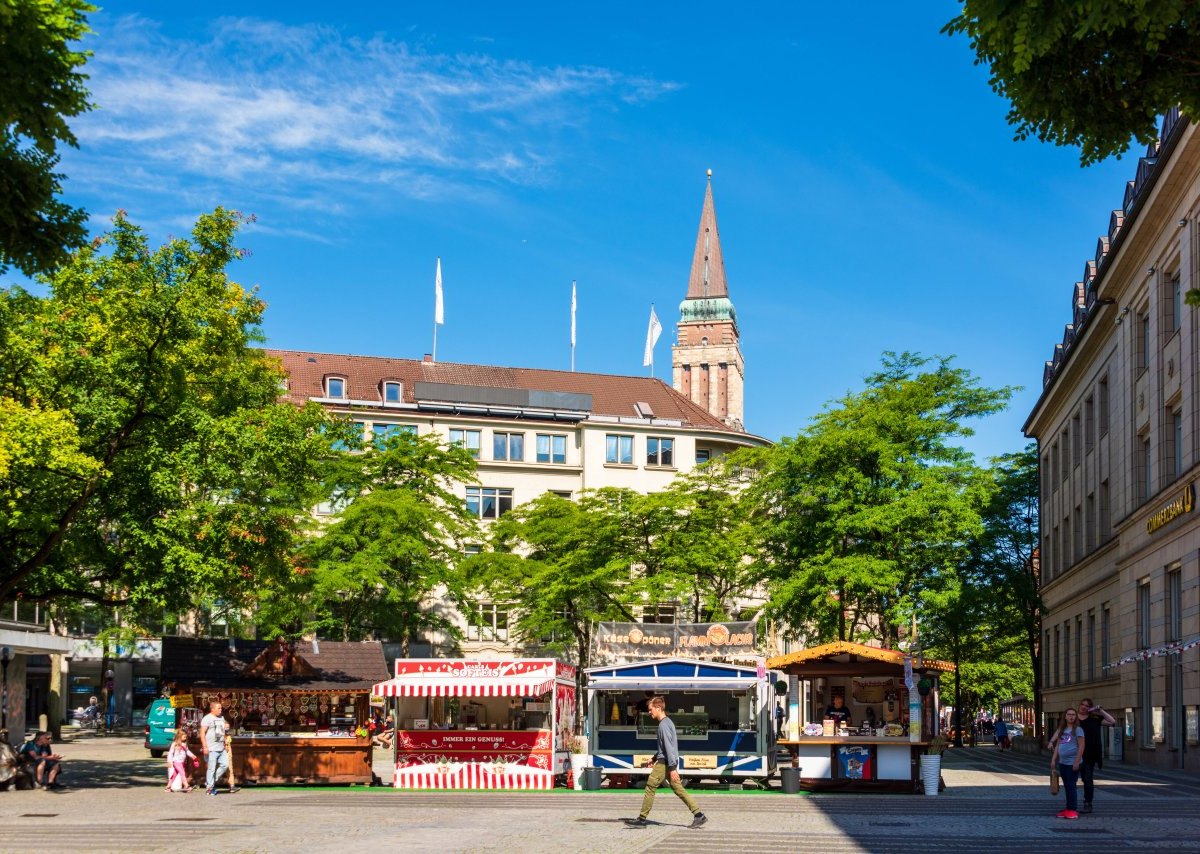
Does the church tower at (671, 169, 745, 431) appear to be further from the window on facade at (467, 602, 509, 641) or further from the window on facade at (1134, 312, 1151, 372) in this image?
the window on facade at (1134, 312, 1151, 372)

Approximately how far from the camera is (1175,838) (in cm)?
1948

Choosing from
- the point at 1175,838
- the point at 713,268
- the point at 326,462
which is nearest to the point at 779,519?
the point at 326,462

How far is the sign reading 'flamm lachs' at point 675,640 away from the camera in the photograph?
117ft

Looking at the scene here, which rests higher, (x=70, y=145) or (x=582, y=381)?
(x=582, y=381)

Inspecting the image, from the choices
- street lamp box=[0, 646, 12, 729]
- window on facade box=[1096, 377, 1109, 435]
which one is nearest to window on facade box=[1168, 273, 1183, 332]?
window on facade box=[1096, 377, 1109, 435]

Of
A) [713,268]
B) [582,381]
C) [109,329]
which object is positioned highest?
[713,268]

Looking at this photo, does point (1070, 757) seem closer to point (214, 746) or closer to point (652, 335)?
point (214, 746)

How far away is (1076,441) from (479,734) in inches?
1373

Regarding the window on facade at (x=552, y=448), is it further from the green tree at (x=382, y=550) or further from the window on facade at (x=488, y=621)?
the green tree at (x=382, y=550)

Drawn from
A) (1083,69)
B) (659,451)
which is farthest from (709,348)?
(1083,69)

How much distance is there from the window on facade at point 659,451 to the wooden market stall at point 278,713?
50409 millimetres

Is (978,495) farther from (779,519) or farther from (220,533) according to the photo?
(220,533)

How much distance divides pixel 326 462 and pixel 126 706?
24.8 meters

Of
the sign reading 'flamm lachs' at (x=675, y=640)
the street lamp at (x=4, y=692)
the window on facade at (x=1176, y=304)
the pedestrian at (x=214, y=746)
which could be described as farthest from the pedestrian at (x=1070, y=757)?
the street lamp at (x=4, y=692)
